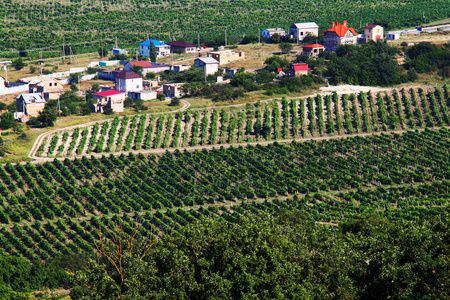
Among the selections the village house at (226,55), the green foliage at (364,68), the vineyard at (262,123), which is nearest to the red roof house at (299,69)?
the green foliage at (364,68)

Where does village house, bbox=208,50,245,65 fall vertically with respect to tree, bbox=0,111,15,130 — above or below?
above

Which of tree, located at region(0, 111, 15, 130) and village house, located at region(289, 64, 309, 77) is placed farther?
village house, located at region(289, 64, 309, 77)

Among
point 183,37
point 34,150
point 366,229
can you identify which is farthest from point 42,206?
point 183,37

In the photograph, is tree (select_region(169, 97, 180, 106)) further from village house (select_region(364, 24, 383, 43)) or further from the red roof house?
village house (select_region(364, 24, 383, 43))

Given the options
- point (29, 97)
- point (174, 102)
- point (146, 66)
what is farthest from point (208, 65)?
point (29, 97)

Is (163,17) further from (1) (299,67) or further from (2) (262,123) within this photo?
(2) (262,123)

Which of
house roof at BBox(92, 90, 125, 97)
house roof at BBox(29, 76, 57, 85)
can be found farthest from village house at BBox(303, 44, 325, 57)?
house roof at BBox(29, 76, 57, 85)

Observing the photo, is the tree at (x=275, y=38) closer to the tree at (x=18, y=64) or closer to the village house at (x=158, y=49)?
the village house at (x=158, y=49)

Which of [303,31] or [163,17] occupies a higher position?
[163,17]
